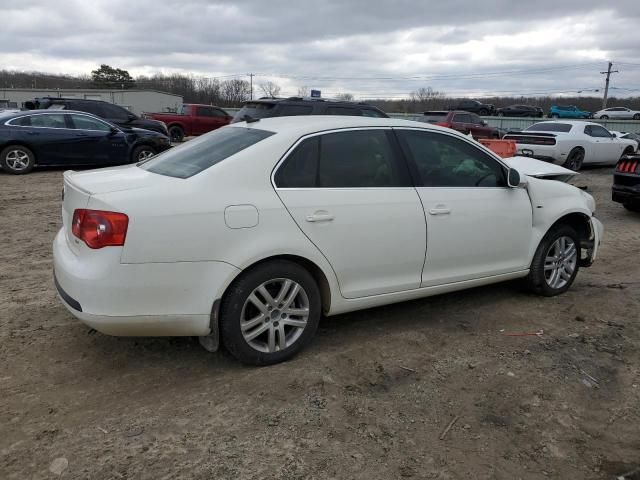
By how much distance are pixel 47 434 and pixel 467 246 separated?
314 centimetres

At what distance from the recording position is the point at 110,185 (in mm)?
3398

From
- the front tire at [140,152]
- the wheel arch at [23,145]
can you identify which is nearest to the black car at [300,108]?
the front tire at [140,152]

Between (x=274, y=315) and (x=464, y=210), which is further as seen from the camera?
(x=464, y=210)

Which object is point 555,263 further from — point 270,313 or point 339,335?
point 270,313

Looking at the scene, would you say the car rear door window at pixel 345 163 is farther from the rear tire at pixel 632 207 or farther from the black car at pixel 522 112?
the black car at pixel 522 112

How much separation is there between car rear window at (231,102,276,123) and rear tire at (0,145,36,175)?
4749 millimetres

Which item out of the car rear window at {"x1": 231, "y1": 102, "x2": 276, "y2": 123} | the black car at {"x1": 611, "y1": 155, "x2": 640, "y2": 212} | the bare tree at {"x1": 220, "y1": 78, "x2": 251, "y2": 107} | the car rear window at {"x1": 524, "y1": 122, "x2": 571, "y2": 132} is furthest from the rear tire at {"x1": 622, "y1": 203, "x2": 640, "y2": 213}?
the bare tree at {"x1": 220, "y1": 78, "x2": 251, "y2": 107}

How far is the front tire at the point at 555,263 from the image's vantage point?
4955 millimetres

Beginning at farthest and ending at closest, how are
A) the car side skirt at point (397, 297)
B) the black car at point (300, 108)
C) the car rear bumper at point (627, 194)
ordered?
the black car at point (300, 108) → the car rear bumper at point (627, 194) → the car side skirt at point (397, 297)

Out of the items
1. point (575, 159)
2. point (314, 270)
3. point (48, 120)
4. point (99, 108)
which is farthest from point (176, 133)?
point (314, 270)

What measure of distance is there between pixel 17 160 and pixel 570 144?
13935 mm

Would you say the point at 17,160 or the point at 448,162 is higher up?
the point at 448,162

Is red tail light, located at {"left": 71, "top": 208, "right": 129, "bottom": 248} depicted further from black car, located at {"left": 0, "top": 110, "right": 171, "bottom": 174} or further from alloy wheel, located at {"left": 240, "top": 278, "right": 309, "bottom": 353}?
black car, located at {"left": 0, "top": 110, "right": 171, "bottom": 174}

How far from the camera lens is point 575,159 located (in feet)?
50.5
